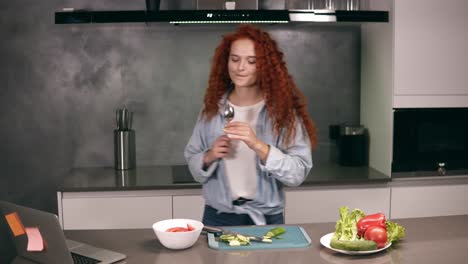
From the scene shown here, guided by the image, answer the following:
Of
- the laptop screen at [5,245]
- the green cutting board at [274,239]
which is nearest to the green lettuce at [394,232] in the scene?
the green cutting board at [274,239]

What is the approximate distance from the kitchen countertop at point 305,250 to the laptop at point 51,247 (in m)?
0.07

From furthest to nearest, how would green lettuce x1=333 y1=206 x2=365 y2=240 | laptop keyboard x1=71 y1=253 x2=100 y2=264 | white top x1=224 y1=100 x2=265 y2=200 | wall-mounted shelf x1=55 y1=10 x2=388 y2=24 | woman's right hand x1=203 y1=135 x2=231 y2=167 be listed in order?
wall-mounted shelf x1=55 y1=10 x2=388 y2=24 → white top x1=224 y1=100 x2=265 y2=200 → woman's right hand x1=203 y1=135 x2=231 y2=167 → green lettuce x1=333 y1=206 x2=365 y2=240 → laptop keyboard x1=71 y1=253 x2=100 y2=264

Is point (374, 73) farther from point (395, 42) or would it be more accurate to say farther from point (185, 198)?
point (185, 198)

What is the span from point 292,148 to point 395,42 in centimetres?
139

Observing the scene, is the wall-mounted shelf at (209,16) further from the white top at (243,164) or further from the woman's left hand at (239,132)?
the woman's left hand at (239,132)

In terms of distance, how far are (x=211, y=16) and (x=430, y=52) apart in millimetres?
1315

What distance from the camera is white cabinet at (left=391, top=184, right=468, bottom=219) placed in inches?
139

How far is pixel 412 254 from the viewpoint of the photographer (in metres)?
1.87

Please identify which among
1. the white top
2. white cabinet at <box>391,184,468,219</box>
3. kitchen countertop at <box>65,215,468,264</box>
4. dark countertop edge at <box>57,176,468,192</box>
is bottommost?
white cabinet at <box>391,184,468,219</box>

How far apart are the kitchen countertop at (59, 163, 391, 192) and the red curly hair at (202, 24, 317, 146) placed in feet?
2.98

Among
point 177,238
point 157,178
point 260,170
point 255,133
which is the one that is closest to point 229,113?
point 255,133

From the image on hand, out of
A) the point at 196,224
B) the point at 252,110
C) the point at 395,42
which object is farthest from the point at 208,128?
the point at 395,42

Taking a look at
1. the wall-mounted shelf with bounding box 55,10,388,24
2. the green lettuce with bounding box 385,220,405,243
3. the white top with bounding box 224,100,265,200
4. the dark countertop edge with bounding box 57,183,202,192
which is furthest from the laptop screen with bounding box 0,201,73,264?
the wall-mounted shelf with bounding box 55,10,388,24

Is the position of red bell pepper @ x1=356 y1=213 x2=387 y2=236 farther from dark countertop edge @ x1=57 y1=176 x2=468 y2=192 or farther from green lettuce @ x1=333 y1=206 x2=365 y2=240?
dark countertop edge @ x1=57 y1=176 x2=468 y2=192
